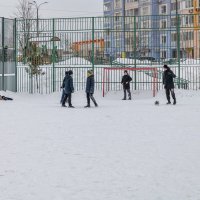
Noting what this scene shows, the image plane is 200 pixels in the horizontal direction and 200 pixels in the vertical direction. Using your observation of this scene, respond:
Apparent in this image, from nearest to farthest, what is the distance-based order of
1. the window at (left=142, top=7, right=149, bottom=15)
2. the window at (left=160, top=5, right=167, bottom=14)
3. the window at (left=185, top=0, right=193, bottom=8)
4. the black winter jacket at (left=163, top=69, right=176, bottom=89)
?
1. the black winter jacket at (left=163, top=69, right=176, bottom=89)
2. the window at (left=185, top=0, right=193, bottom=8)
3. the window at (left=160, top=5, right=167, bottom=14)
4. the window at (left=142, top=7, right=149, bottom=15)

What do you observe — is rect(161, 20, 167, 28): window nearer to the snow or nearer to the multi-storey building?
the multi-storey building

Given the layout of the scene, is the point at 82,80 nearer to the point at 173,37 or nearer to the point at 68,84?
the point at 173,37

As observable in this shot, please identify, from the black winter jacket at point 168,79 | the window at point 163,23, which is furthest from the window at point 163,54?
the black winter jacket at point 168,79

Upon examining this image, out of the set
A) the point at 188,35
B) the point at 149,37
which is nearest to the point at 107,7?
the point at 188,35

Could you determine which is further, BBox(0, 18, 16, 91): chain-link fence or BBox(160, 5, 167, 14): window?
BBox(160, 5, 167, 14): window

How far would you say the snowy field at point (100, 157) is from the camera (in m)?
6.96

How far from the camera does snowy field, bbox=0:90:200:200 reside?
22.8 ft

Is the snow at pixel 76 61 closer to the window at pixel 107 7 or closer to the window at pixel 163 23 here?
the window at pixel 163 23

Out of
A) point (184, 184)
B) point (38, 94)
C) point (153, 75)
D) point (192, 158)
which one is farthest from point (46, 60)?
point (184, 184)

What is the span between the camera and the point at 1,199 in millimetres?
6500

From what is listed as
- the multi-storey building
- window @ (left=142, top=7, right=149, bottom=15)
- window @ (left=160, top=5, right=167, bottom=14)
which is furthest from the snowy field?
window @ (left=142, top=7, right=149, bottom=15)

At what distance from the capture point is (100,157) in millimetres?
9328

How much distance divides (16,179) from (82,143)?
11.5 ft

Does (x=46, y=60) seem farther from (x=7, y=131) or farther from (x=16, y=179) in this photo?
(x=16, y=179)
